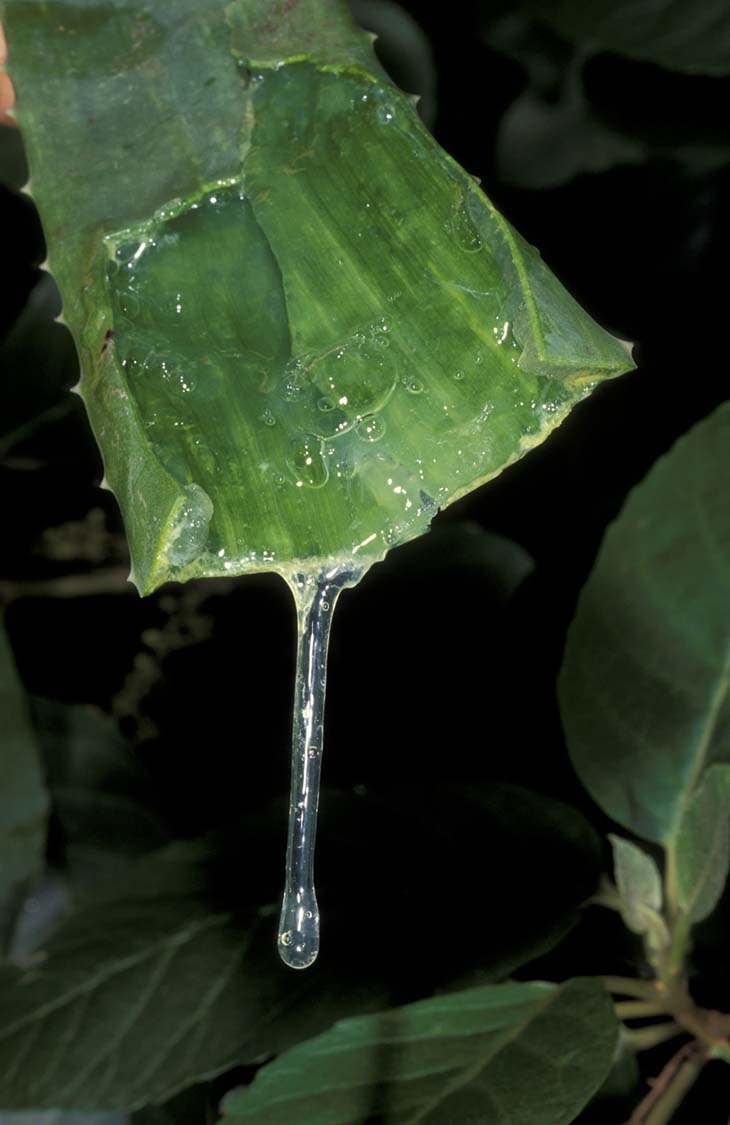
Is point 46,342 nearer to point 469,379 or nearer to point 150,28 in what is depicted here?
point 150,28

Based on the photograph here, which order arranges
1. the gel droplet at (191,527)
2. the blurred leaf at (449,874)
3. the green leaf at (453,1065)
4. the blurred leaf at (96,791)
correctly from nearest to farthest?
1. the gel droplet at (191,527)
2. the green leaf at (453,1065)
3. the blurred leaf at (449,874)
4. the blurred leaf at (96,791)

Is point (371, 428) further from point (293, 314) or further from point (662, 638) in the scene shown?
point (662, 638)

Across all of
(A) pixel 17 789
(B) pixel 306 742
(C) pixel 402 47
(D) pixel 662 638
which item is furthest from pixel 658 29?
(A) pixel 17 789

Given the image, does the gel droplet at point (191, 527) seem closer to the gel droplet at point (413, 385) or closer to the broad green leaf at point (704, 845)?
the gel droplet at point (413, 385)

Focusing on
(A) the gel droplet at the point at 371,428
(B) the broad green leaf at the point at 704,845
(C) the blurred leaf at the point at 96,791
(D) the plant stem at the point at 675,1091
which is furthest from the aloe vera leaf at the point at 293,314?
(C) the blurred leaf at the point at 96,791

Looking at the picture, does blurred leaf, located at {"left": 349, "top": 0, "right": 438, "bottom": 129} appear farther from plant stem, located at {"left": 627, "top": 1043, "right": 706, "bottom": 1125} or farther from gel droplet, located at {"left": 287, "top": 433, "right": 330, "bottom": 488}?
plant stem, located at {"left": 627, "top": 1043, "right": 706, "bottom": 1125}
